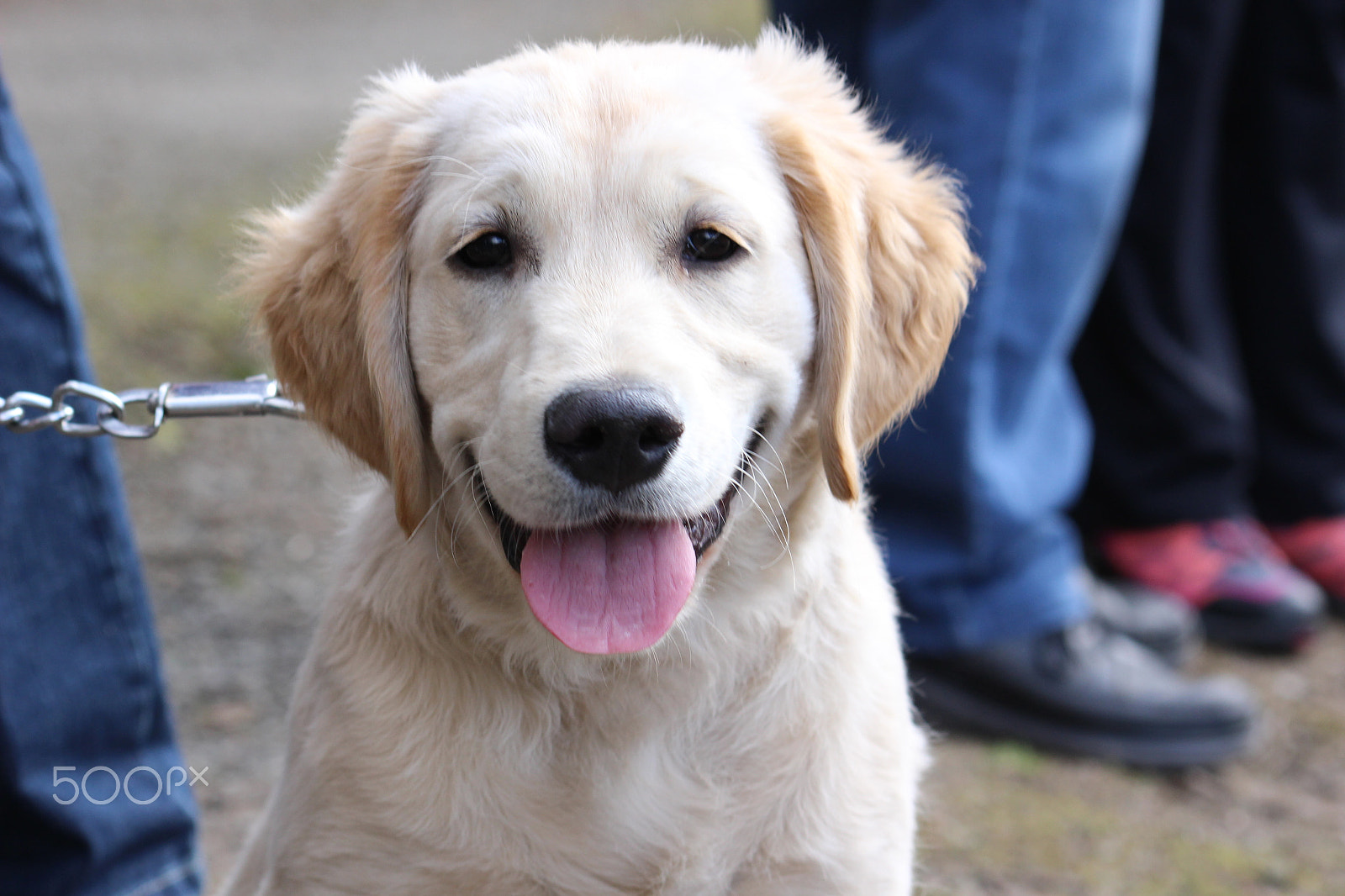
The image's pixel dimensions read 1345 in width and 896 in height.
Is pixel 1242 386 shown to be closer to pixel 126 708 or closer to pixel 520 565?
pixel 520 565

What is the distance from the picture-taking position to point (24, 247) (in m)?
2.57

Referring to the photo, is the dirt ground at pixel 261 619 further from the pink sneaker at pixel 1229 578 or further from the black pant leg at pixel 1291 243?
the black pant leg at pixel 1291 243

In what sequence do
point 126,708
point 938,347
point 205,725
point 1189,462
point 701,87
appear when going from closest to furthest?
1. point 701,87
2. point 938,347
3. point 126,708
4. point 205,725
5. point 1189,462

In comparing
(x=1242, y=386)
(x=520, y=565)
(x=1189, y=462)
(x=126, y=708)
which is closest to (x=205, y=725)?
(x=126, y=708)

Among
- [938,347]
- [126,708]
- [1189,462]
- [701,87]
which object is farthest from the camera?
[1189,462]

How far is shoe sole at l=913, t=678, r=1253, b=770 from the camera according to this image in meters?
4.12

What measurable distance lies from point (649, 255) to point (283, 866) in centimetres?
123

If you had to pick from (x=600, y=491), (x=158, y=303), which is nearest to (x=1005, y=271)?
(x=600, y=491)

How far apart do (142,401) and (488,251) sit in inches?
31.4

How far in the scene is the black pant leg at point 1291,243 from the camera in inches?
192

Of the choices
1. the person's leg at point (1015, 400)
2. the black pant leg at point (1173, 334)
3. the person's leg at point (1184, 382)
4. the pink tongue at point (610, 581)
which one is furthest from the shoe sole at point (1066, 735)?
the pink tongue at point (610, 581)

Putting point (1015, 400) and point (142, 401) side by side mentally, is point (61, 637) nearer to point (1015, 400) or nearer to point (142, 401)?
point (142, 401)

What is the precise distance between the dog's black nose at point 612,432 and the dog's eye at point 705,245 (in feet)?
1.29

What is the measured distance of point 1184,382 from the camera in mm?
4914
